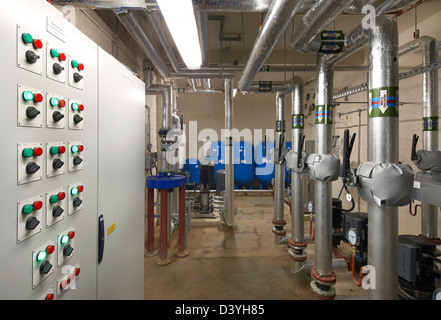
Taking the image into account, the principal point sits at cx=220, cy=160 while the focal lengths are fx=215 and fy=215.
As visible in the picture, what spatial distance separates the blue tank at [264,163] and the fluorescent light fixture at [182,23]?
13.3ft

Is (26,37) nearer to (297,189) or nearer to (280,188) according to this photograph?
(297,189)

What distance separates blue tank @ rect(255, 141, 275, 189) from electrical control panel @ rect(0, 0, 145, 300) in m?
4.61

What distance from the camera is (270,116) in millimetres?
6262

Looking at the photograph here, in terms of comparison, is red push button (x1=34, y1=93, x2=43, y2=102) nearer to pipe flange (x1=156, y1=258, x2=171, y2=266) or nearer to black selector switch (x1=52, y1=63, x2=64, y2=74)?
black selector switch (x1=52, y1=63, x2=64, y2=74)

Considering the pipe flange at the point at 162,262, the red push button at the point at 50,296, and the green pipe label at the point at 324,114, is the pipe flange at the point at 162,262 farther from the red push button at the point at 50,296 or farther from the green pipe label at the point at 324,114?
the green pipe label at the point at 324,114

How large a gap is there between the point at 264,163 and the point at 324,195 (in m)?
3.82

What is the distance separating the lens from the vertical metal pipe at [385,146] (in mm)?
1179

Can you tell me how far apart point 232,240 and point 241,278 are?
893 millimetres

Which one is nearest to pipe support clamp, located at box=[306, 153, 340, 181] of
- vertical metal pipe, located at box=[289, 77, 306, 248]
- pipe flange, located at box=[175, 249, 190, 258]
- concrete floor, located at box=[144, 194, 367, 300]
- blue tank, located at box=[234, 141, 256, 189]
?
vertical metal pipe, located at box=[289, 77, 306, 248]

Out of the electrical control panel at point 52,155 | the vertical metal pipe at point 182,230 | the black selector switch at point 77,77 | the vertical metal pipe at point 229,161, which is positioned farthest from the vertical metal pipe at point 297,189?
the black selector switch at point 77,77

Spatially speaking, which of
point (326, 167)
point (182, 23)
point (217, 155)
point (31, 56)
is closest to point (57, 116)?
point (31, 56)

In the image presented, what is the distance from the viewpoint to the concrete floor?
2.04 metres
